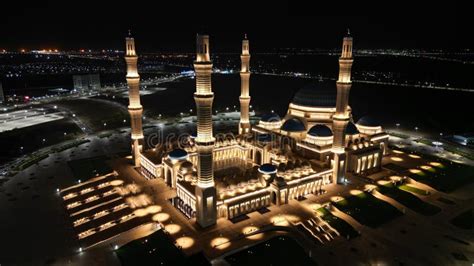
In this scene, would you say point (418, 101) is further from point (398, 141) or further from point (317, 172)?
point (317, 172)

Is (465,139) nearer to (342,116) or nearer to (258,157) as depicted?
(342,116)

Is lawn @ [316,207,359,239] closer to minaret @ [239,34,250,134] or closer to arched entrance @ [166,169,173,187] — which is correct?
arched entrance @ [166,169,173,187]

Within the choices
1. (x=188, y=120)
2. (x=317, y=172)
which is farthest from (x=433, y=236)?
(x=188, y=120)

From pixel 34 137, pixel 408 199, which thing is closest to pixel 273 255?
pixel 408 199

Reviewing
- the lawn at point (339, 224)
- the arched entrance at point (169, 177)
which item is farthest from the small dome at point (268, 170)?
the arched entrance at point (169, 177)

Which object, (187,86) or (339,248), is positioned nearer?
(339,248)
